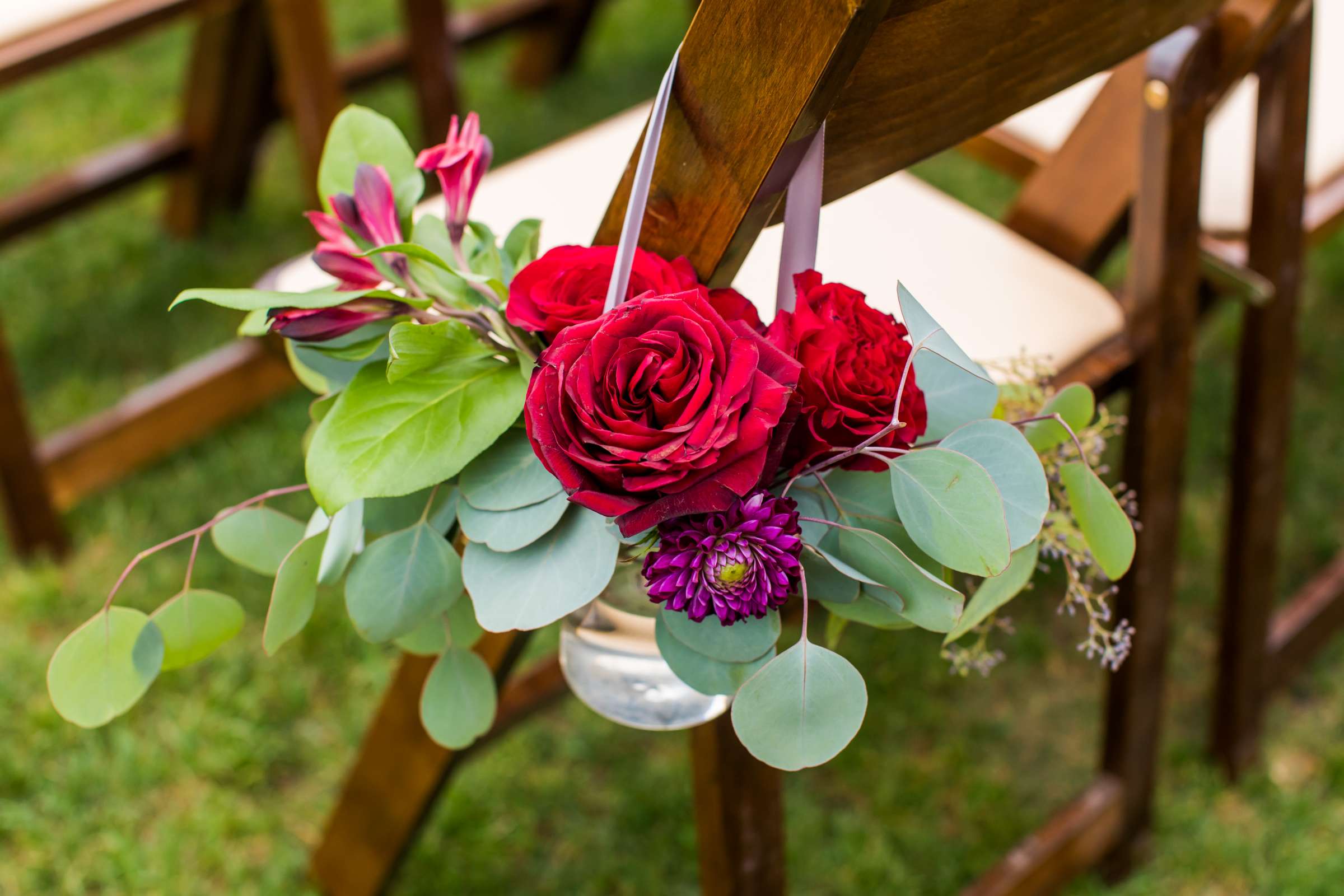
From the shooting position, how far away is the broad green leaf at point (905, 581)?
661 mm

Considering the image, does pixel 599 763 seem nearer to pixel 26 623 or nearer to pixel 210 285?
pixel 26 623

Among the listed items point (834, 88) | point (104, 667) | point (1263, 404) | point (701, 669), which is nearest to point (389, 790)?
point (104, 667)

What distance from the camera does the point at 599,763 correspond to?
1.56 meters

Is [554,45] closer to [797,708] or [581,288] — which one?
[581,288]

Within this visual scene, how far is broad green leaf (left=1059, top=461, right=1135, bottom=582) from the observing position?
0.74m

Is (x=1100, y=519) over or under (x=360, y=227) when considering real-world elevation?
under

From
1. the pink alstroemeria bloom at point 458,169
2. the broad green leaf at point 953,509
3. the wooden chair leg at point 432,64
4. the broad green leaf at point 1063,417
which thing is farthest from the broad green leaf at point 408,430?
the wooden chair leg at point 432,64

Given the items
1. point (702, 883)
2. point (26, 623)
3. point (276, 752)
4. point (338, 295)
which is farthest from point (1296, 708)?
point (26, 623)

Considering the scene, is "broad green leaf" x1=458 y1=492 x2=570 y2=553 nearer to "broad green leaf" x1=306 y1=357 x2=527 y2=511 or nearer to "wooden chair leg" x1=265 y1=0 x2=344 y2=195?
"broad green leaf" x1=306 y1=357 x2=527 y2=511

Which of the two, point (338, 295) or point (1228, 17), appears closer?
point (338, 295)

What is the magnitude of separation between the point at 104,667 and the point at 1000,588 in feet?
1.76

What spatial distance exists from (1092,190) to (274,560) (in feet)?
2.64

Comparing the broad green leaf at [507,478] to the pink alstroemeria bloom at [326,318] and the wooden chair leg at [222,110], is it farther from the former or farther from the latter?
the wooden chair leg at [222,110]

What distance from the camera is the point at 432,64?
2.11 meters
